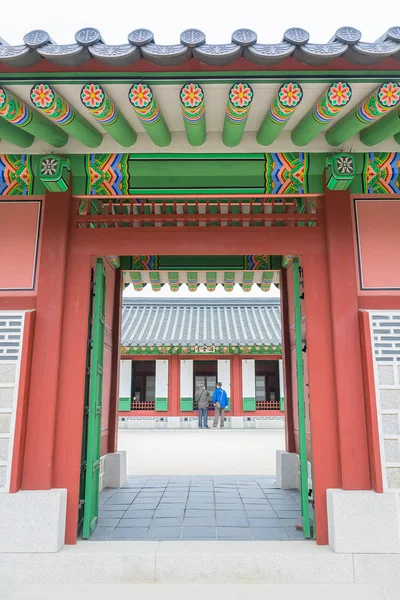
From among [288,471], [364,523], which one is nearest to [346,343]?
[364,523]

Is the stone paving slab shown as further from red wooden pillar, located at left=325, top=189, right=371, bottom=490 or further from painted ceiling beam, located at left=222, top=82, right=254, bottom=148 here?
painted ceiling beam, located at left=222, top=82, right=254, bottom=148

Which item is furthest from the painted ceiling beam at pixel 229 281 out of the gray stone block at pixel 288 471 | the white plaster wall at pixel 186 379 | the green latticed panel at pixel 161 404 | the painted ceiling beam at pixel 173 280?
the green latticed panel at pixel 161 404

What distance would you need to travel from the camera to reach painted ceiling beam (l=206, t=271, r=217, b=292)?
6308 millimetres

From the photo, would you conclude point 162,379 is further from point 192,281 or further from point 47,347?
point 47,347

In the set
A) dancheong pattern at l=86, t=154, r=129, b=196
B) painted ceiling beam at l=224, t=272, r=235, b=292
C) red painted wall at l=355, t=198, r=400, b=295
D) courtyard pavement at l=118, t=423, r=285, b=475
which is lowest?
courtyard pavement at l=118, t=423, r=285, b=475

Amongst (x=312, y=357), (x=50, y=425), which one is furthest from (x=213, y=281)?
(x=50, y=425)

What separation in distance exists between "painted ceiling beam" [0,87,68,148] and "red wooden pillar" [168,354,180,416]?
14.6 meters

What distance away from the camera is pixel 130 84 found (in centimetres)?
274

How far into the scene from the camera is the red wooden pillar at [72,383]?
10.9 ft

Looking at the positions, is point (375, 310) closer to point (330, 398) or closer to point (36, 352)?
point (330, 398)

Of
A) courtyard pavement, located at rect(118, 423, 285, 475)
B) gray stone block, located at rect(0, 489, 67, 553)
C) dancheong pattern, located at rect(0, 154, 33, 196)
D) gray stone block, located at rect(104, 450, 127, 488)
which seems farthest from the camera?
courtyard pavement, located at rect(118, 423, 285, 475)

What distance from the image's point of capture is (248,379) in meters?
17.0

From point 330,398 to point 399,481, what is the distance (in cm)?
76

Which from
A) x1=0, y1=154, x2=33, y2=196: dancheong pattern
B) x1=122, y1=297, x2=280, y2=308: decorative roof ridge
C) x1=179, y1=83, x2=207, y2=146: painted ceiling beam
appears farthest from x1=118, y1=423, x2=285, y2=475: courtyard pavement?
x1=122, y1=297, x2=280, y2=308: decorative roof ridge
